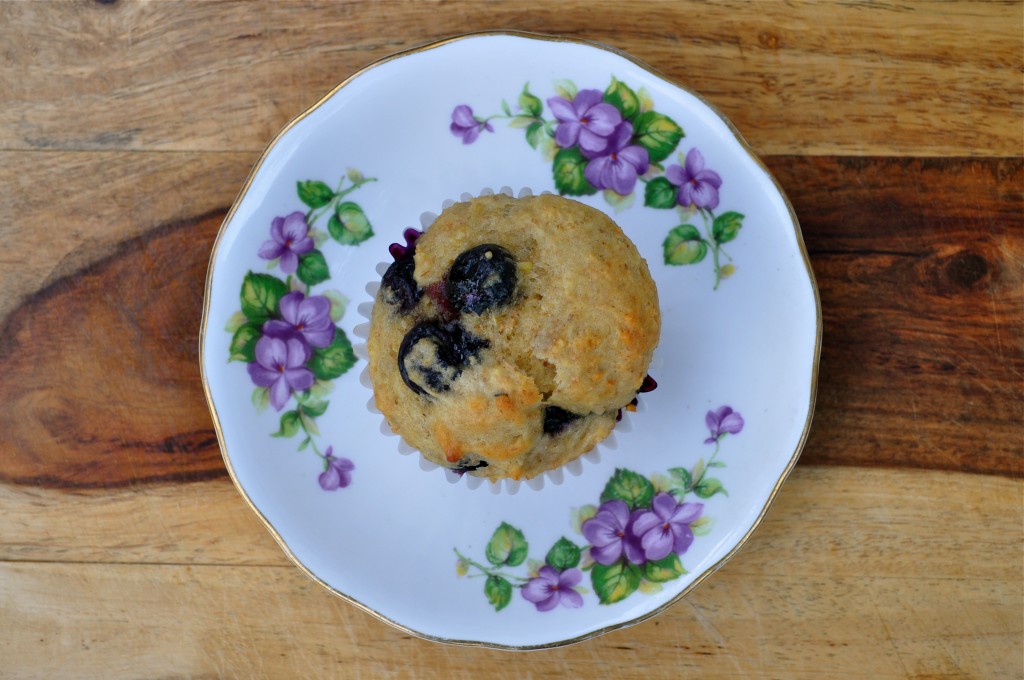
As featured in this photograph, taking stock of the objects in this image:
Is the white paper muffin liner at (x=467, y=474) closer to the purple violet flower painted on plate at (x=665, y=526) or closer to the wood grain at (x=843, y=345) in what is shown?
the purple violet flower painted on plate at (x=665, y=526)

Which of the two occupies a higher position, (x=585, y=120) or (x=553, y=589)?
(x=585, y=120)

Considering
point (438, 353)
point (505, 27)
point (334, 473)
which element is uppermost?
point (505, 27)

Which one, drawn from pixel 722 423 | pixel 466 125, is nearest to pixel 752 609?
pixel 722 423

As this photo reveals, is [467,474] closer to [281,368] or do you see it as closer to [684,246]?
[281,368]

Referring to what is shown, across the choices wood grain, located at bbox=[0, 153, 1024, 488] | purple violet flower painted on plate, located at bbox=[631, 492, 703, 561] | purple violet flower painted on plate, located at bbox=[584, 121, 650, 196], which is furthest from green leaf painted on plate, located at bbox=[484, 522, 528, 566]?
purple violet flower painted on plate, located at bbox=[584, 121, 650, 196]

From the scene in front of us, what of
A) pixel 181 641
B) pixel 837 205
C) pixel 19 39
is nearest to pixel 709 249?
pixel 837 205

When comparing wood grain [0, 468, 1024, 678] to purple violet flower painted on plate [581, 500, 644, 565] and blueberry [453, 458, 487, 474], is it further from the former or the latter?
blueberry [453, 458, 487, 474]

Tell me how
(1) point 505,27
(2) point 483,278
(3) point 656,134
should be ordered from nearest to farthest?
1. (2) point 483,278
2. (3) point 656,134
3. (1) point 505,27
